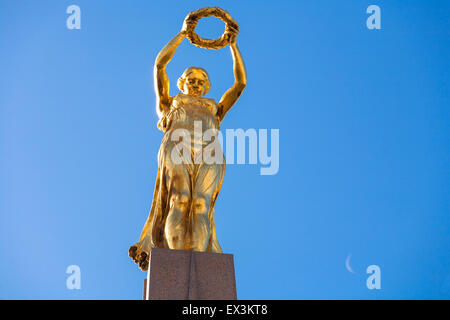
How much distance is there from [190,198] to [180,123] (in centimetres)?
138

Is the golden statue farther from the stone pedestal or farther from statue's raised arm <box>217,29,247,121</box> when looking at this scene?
the stone pedestal

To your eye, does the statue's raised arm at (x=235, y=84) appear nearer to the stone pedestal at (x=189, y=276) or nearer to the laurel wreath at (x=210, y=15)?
the laurel wreath at (x=210, y=15)

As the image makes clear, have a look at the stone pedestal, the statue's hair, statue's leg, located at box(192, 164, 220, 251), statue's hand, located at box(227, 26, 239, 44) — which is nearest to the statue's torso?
the statue's hair

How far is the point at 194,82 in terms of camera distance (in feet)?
41.7

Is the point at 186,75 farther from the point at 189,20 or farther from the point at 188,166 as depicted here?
the point at 188,166

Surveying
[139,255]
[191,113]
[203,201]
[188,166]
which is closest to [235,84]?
[191,113]

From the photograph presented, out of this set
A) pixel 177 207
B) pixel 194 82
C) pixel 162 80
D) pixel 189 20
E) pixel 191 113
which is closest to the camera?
pixel 177 207

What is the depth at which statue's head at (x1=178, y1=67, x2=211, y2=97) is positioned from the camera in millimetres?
12688

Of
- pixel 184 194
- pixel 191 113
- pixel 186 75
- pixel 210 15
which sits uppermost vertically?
pixel 210 15

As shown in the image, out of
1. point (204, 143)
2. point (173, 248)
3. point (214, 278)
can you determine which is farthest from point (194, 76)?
point (214, 278)

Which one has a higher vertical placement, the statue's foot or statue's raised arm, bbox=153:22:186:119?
statue's raised arm, bbox=153:22:186:119

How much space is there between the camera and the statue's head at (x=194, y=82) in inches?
500

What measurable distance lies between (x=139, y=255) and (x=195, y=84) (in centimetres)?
321

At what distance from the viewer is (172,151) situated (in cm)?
1167
